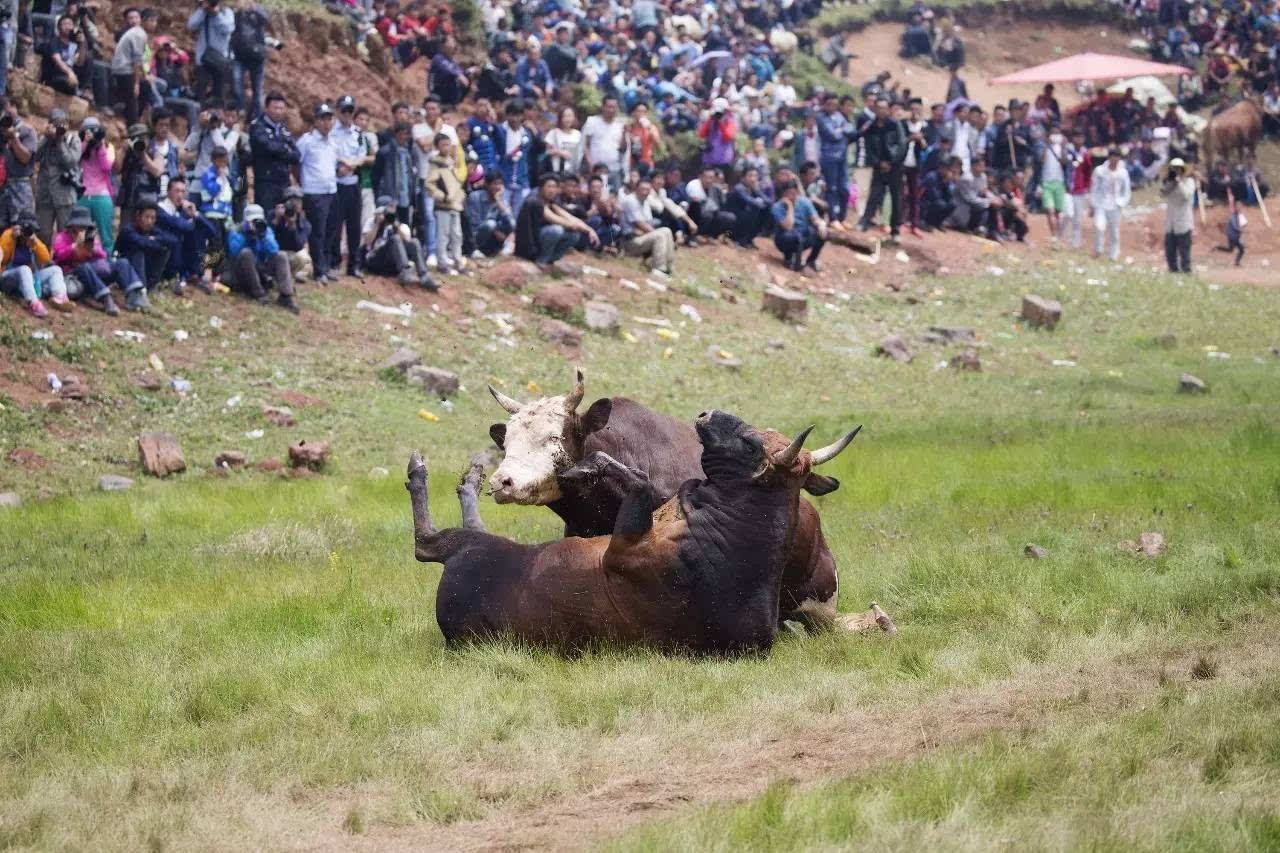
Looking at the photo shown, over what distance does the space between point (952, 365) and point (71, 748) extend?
57.8ft

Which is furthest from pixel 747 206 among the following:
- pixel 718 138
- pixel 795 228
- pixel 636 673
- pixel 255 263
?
pixel 636 673

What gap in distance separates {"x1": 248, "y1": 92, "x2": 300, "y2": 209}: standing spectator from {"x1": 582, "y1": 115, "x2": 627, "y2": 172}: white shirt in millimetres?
6913

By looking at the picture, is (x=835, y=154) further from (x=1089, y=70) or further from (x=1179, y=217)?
(x=1089, y=70)

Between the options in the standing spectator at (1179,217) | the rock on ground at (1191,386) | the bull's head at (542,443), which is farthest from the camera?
the standing spectator at (1179,217)

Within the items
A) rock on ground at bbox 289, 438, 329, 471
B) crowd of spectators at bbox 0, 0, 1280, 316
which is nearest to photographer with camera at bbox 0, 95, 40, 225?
crowd of spectators at bbox 0, 0, 1280, 316

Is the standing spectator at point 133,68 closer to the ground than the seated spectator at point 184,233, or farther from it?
farther from it

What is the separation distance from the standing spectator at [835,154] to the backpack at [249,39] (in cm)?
1073

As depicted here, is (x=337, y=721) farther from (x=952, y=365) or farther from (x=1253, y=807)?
(x=952, y=365)

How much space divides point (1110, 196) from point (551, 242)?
13607 mm

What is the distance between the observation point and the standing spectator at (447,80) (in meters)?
27.9

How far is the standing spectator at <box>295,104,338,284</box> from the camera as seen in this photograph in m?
20.5

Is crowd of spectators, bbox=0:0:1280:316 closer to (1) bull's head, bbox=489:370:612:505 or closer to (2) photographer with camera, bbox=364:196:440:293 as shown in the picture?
(2) photographer with camera, bbox=364:196:440:293

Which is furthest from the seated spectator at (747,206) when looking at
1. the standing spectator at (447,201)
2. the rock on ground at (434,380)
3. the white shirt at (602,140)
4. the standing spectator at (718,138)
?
the rock on ground at (434,380)

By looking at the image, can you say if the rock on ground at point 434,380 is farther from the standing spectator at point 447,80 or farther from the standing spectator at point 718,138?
the standing spectator at point 718,138
